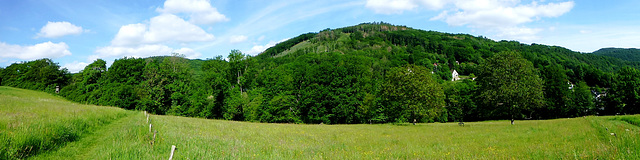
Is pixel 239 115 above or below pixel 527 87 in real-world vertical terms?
below

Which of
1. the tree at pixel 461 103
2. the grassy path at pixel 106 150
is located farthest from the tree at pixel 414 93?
the tree at pixel 461 103

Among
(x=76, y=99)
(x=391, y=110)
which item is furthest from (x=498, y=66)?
(x=76, y=99)

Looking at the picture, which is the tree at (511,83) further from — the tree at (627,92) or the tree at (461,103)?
the tree at (627,92)

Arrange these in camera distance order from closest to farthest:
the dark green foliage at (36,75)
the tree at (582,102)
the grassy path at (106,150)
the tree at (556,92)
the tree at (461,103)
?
the grassy path at (106,150)
the tree at (556,92)
the tree at (582,102)
the dark green foliage at (36,75)
the tree at (461,103)

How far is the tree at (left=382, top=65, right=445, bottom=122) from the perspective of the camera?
3831 centimetres

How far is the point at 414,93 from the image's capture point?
38.5 meters

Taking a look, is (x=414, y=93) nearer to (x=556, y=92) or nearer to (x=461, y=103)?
(x=461, y=103)

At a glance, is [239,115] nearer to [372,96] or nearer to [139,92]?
[139,92]

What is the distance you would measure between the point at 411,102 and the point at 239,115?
33.5 metres

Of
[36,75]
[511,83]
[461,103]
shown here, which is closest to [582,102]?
[461,103]

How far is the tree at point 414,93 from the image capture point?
38312 millimetres

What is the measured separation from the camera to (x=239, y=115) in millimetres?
55531

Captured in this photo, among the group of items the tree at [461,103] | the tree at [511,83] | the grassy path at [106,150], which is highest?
the tree at [511,83]

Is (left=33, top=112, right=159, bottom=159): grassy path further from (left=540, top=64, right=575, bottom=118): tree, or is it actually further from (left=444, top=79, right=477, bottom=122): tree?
(left=540, top=64, right=575, bottom=118): tree
